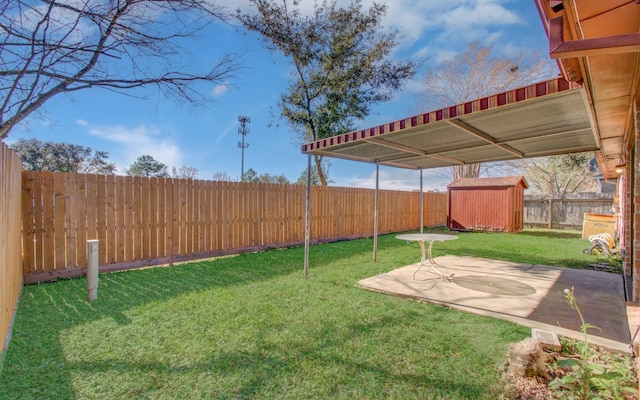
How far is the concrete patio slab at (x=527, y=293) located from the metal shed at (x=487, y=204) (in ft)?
24.9

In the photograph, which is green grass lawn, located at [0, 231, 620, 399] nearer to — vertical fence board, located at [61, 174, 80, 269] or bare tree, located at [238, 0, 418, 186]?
vertical fence board, located at [61, 174, 80, 269]

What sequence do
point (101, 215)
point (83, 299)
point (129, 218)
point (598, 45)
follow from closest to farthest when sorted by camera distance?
point (598, 45) < point (83, 299) < point (101, 215) < point (129, 218)

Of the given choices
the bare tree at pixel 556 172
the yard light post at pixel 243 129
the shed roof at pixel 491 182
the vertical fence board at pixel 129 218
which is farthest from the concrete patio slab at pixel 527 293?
the yard light post at pixel 243 129

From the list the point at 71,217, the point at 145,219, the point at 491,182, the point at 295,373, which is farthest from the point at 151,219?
the point at 491,182

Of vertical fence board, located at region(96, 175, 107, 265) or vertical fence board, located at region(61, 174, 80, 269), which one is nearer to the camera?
vertical fence board, located at region(61, 174, 80, 269)

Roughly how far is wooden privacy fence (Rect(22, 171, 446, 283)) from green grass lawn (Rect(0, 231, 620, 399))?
0.63 m

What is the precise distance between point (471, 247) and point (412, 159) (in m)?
3.68

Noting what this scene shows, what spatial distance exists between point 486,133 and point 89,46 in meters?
5.64

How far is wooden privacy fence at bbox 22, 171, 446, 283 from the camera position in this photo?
4367 millimetres

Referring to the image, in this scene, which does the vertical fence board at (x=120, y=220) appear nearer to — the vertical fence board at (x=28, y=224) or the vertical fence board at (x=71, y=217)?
the vertical fence board at (x=71, y=217)

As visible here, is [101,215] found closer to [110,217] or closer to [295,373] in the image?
[110,217]

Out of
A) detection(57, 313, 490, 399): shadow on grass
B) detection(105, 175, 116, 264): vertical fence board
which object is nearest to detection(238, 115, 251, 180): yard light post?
detection(105, 175, 116, 264): vertical fence board

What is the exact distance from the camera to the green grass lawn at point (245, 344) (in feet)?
6.27

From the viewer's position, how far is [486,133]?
3.95 metres
